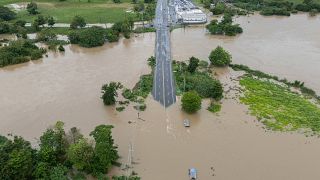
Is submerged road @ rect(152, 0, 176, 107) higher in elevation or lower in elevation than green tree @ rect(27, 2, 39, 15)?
lower

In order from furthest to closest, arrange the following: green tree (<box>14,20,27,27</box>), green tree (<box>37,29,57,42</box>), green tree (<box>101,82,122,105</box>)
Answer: green tree (<box>14,20,27,27</box>), green tree (<box>37,29,57,42</box>), green tree (<box>101,82,122,105</box>)

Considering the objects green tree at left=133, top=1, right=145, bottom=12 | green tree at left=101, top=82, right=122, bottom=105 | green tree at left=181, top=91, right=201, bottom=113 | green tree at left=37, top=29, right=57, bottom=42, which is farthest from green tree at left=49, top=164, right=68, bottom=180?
green tree at left=133, top=1, right=145, bottom=12

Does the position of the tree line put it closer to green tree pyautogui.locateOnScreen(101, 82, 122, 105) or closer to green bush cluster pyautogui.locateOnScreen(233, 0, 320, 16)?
green tree pyautogui.locateOnScreen(101, 82, 122, 105)

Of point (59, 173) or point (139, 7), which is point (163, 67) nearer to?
point (59, 173)

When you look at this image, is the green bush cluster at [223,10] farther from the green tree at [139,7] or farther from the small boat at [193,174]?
the small boat at [193,174]

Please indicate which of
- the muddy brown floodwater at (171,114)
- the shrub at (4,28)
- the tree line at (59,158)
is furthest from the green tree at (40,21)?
the tree line at (59,158)

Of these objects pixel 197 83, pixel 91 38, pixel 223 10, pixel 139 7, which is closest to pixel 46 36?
pixel 91 38
